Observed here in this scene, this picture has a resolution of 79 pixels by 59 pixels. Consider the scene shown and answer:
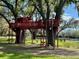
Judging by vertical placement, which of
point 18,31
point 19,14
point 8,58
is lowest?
point 8,58

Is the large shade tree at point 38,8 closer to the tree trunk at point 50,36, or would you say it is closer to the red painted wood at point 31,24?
the tree trunk at point 50,36

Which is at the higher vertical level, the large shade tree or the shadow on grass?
the large shade tree

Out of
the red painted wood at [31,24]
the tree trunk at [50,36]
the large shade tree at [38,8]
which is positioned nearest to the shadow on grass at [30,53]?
the tree trunk at [50,36]

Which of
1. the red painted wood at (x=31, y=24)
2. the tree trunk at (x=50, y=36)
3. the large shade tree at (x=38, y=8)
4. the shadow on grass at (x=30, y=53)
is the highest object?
the large shade tree at (x=38, y=8)

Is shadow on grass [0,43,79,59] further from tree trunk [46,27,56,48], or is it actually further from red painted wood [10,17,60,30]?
red painted wood [10,17,60,30]

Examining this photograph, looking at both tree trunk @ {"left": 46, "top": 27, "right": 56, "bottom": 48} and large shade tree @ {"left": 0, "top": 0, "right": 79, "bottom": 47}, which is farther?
large shade tree @ {"left": 0, "top": 0, "right": 79, "bottom": 47}

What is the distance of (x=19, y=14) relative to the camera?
4197 centimetres

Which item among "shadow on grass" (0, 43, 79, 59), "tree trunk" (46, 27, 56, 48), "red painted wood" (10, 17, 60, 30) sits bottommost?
"shadow on grass" (0, 43, 79, 59)

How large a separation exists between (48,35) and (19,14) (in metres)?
12.4

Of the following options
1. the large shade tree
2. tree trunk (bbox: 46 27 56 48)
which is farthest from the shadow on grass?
the large shade tree

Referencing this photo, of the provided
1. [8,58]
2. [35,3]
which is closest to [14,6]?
[35,3]

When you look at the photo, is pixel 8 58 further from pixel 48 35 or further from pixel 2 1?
pixel 2 1

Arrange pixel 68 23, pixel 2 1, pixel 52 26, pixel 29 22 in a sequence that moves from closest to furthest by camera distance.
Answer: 1. pixel 52 26
2. pixel 29 22
3. pixel 2 1
4. pixel 68 23

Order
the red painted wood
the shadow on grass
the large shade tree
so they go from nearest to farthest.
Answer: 1. the shadow on grass
2. the red painted wood
3. the large shade tree
